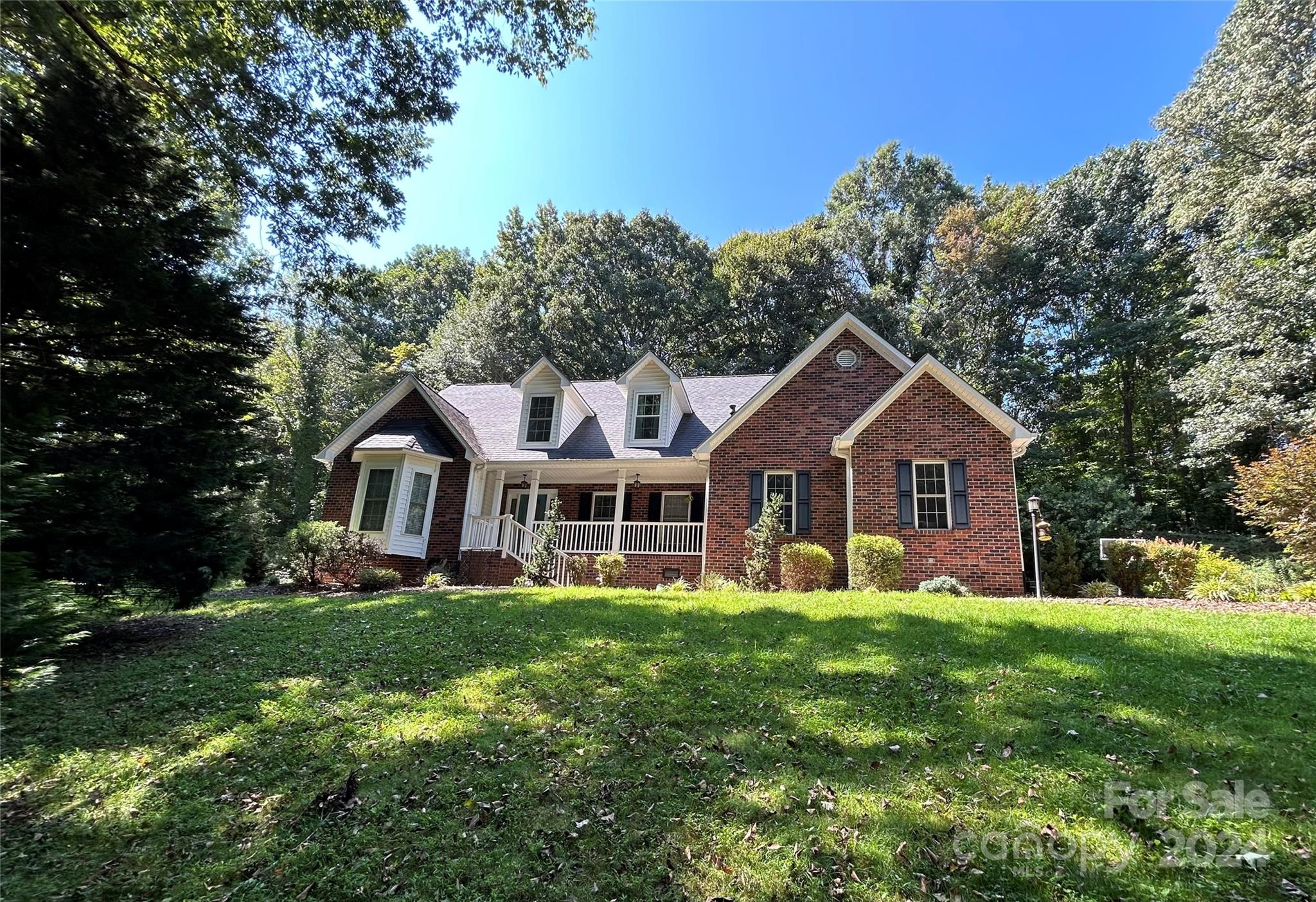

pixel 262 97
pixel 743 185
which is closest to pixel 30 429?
pixel 262 97

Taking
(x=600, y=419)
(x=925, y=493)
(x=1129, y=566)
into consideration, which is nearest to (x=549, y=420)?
(x=600, y=419)

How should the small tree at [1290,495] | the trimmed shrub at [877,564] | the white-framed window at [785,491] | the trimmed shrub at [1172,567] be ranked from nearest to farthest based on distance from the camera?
the small tree at [1290,495] → the trimmed shrub at [877,564] → the trimmed shrub at [1172,567] → the white-framed window at [785,491]

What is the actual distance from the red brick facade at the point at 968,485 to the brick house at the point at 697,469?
30 mm

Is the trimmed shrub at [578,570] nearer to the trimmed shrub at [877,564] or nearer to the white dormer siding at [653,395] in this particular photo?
the white dormer siding at [653,395]

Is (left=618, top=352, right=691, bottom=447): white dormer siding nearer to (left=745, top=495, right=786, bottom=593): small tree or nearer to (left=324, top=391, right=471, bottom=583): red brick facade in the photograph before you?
(left=745, top=495, right=786, bottom=593): small tree

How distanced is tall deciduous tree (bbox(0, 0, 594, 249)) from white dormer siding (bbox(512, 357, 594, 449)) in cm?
681

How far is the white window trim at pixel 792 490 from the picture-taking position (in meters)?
13.5

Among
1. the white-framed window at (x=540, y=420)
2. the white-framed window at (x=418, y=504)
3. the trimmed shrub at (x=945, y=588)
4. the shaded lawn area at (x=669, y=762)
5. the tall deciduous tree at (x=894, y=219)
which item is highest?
the tall deciduous tree at (x=894, y=219)

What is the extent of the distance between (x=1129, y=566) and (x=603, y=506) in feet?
42.6

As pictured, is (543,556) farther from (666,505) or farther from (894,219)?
(894,219)

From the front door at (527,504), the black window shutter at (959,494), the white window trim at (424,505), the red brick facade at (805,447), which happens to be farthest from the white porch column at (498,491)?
the black window shutter at (959,494)

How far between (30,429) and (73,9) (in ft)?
22.7

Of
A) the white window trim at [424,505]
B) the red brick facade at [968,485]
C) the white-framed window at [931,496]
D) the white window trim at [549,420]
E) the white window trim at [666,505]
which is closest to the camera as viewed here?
the red brick facade at [968,485]

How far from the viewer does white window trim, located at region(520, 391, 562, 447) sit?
16859 mm
